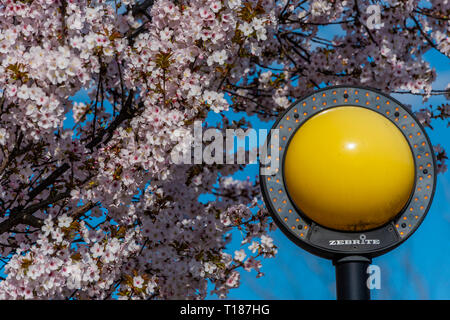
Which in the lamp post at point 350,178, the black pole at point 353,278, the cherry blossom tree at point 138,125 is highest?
the cherry blossom tree at point 138,125

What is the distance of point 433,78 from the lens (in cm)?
608

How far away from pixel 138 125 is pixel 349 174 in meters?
2.20

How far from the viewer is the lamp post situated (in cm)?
300

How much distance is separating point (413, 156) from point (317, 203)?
561mm

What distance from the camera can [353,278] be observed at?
122 inches

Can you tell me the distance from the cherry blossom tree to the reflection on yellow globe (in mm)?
1540

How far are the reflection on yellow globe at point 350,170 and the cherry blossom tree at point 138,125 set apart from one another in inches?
60.6

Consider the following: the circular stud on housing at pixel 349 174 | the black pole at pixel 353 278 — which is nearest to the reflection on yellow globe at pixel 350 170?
the circular stud on housing at pixel 349 174

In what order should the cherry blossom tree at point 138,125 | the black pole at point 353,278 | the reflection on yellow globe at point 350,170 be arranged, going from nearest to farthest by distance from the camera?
the reflection on yellow globe at point 350,170
the black pole at point 353,278
the cherry blossom tree at point 138,125

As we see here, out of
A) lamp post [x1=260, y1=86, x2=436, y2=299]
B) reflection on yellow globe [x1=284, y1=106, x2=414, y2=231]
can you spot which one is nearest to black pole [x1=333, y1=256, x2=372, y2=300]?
lamp post [x1=260, y1=86, x2=436, y2=299]

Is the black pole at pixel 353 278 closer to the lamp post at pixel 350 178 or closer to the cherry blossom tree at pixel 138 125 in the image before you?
the lamp post at pixel 350 178

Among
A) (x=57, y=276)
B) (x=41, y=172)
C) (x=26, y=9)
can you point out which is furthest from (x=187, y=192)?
(x=26, y=9)

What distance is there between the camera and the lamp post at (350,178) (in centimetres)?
300

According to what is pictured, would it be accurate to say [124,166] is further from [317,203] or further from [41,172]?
[317,203]
